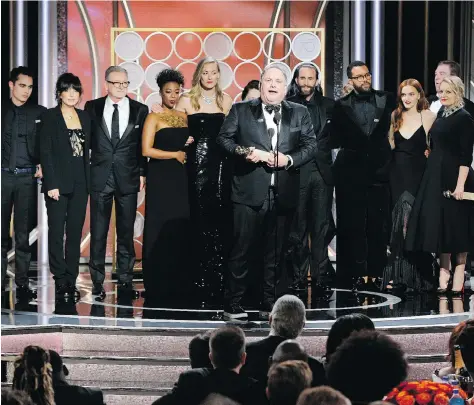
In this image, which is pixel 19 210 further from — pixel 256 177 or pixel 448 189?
pixel 448 189

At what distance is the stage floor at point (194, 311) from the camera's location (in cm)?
661

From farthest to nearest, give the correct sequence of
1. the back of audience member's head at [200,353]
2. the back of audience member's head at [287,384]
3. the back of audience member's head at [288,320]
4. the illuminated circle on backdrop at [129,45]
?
the illuminated circle on backdrop at [129,45], the back of audience member's head at [288,320], the back of audience member's head at [200,353], the back of audience member's head at [287,384]

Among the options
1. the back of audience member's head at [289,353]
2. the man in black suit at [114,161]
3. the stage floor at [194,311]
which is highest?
the man in black suit at [114,161]

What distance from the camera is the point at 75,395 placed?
13.8 feet

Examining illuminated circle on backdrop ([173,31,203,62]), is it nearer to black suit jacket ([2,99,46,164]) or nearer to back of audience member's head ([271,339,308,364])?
black suit jacket ([2,99,46,164])

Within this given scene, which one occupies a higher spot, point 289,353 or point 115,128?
point 115,128

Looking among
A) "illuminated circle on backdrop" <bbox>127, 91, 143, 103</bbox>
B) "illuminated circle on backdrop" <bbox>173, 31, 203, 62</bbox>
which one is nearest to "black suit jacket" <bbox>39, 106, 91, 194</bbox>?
"illuminated circle on backdrop" <bbox>127, 91, 143, 103</bbox>

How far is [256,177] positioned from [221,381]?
2.48m

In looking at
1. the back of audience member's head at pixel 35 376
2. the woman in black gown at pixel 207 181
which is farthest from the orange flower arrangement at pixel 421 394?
the woman in black gown at pixel 207 181

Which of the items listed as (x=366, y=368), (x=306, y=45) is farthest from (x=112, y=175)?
(x=366, y=368)

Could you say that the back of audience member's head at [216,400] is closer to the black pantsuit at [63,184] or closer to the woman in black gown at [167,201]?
the woman in black gown at [167,201]

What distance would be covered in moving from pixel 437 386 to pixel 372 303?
10.2 feet

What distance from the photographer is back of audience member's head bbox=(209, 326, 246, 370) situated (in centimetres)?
422

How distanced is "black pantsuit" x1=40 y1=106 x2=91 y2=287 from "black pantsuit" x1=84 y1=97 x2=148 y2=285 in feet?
0.42
